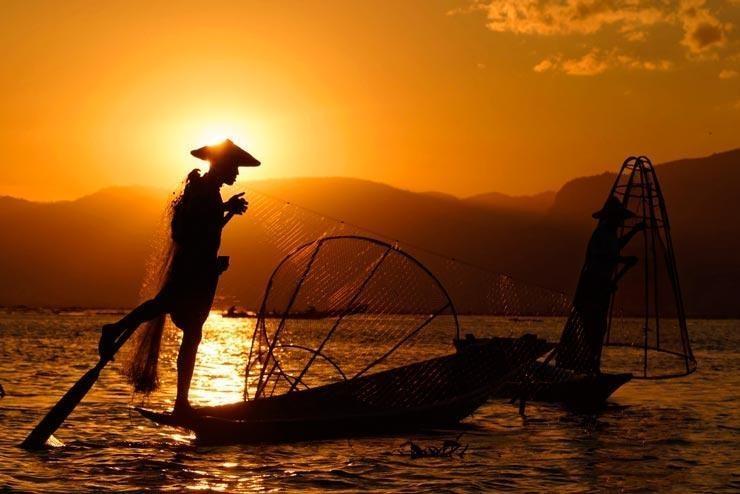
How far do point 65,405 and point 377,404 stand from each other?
5.67 metres

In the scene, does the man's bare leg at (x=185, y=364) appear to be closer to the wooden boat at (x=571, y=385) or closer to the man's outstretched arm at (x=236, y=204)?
the man's outstretched arm at (x=236, y=204)

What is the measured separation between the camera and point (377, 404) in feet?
55.7

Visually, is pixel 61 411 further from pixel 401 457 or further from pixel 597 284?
pixel 597 284

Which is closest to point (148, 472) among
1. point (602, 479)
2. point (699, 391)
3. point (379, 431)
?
point (379, 431)

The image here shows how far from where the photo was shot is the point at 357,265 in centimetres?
1988

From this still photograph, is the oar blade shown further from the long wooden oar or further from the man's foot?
the man's foot

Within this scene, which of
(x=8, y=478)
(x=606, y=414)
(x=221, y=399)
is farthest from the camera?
(x=221, y=399)

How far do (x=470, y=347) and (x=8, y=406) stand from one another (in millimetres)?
9663

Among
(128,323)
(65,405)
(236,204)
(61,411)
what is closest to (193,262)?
(236,204)

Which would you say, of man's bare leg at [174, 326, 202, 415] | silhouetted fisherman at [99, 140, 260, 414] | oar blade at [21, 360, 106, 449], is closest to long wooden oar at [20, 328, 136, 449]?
oar blade at [21, 360, 106, 449]

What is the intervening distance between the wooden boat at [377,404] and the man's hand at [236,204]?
305 centimetres

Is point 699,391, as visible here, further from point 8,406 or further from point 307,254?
point 8,406

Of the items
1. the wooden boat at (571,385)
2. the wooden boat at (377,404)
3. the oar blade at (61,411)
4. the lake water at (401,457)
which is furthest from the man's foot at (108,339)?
the wooden boat at (571,385)

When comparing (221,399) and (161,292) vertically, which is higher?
(161,292)
